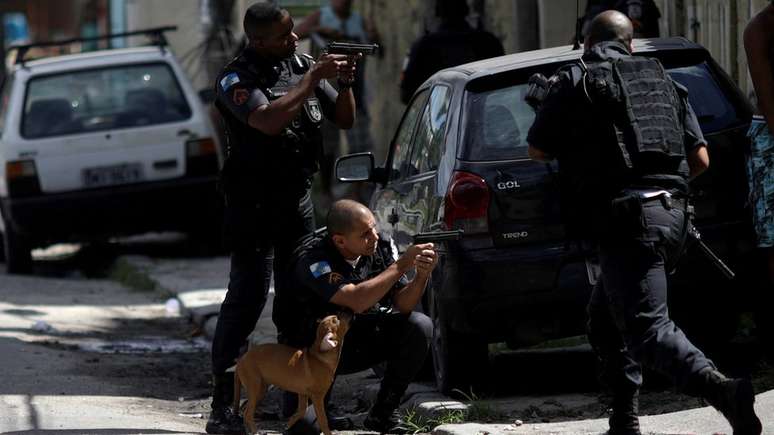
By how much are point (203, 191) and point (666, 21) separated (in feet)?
13.8

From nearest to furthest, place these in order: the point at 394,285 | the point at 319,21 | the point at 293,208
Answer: the point at 394,285 → the point at 293,208 → the point at 319,21

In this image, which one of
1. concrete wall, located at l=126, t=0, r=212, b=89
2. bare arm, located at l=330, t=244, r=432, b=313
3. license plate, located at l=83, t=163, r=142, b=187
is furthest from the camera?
concrete wall, located at l=126, t=0, r=212, b=89

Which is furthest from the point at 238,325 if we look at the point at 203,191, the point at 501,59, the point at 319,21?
the point at 319,21

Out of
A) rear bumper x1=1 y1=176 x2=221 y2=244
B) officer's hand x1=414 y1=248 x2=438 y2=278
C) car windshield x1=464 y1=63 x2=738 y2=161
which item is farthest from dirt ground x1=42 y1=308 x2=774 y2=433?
rear bumper x1=1 y1=176 x2=221 y2=244

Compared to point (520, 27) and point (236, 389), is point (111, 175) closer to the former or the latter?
point (520, 27)

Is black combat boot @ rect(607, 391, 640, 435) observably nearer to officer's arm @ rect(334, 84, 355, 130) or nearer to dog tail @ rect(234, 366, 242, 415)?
dog tail @ rect(234, 366, 242, 415)

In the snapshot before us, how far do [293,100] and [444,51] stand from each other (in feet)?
16.3

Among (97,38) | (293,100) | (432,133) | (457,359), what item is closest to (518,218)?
(457,359)

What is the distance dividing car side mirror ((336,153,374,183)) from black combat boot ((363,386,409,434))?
172 centimetres

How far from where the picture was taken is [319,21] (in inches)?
561

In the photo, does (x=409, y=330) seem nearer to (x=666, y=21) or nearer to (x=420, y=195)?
(x=420, y=195)

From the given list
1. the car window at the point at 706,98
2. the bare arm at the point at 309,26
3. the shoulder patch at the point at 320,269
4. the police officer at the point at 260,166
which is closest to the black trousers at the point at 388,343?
the shoulder patch at the point at 320,269

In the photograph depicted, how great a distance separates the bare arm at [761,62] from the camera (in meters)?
6.54

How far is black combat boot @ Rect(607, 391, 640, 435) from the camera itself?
5656mm
